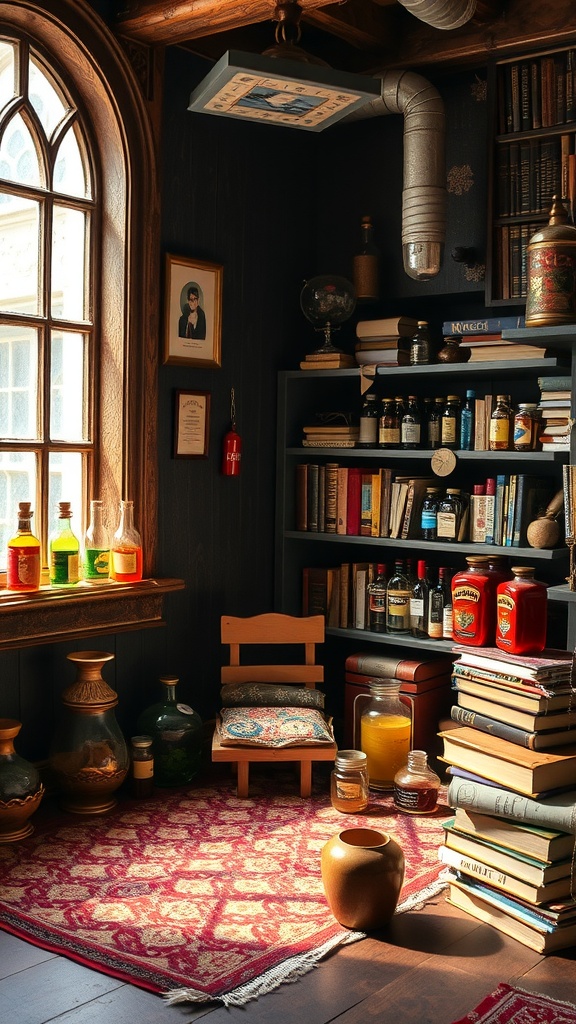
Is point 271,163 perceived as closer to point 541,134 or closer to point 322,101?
point 541,134

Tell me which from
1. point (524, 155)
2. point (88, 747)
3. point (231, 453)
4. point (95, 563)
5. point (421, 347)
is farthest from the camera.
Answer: point (231, 453)

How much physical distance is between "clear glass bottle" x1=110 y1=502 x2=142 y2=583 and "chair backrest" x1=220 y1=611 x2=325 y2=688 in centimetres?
45

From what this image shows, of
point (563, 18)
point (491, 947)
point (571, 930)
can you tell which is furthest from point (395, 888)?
point (563, 18)

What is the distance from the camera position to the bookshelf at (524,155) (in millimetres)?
3838

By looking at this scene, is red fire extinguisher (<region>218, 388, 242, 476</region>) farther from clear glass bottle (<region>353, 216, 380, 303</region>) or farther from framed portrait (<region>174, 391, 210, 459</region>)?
clear glass bottle (<region>353, 216, 380, 303</region>)

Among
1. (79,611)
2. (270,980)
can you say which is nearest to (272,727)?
(79,611)

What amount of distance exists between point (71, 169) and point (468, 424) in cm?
179

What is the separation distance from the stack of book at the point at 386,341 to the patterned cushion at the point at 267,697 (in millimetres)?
1387

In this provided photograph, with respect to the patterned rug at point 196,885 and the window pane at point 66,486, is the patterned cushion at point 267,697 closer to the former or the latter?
the patterned rug at point 196,885

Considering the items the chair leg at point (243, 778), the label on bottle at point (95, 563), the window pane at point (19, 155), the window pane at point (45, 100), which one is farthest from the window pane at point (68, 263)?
the chair leg at point (243, 778)

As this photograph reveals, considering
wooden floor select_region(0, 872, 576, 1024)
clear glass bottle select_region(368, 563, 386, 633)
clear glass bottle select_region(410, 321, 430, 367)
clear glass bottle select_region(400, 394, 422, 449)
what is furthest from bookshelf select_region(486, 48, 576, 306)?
wooden floor select_region(0, 872, 576, 1024)

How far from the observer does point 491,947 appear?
2654 mm

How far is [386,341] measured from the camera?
432 cm

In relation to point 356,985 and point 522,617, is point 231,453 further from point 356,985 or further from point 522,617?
point 356,985
